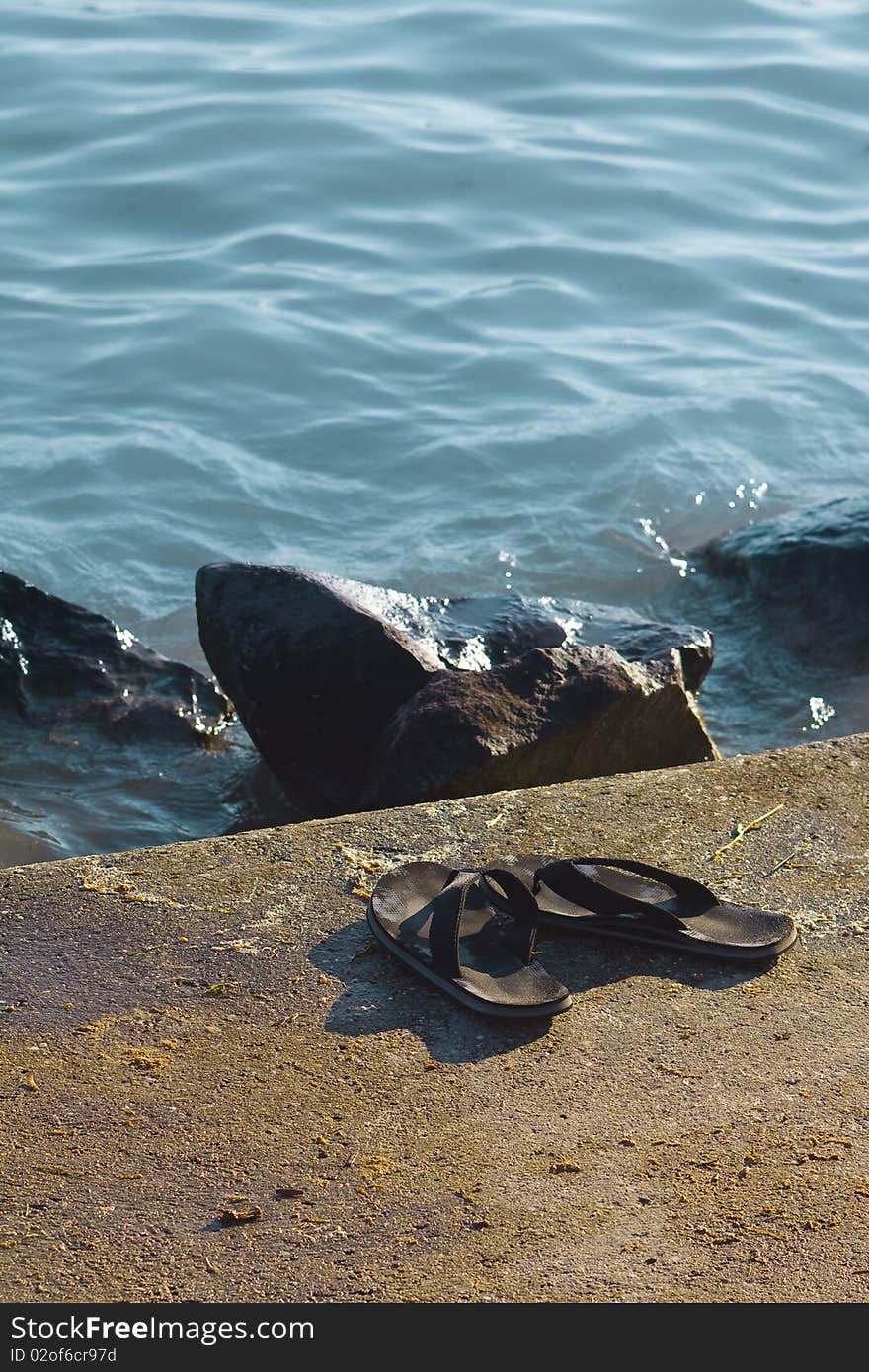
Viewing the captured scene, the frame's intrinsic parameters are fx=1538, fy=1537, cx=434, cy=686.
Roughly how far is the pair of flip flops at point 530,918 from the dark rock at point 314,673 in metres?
1.55

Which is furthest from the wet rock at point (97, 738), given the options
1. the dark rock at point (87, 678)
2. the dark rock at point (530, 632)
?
the dark rock at point (530, 632)

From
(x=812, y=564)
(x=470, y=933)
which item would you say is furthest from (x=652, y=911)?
(x=812, y=564)

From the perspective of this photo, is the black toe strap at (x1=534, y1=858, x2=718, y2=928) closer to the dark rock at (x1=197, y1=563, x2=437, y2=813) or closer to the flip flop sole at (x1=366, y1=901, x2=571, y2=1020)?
the flip flop sole at (x1=366, y1=901, x2=571, y2=1020)

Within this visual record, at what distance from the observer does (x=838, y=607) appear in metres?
6.76

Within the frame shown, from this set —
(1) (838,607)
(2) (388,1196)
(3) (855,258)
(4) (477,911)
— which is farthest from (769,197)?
(2) (388,1196)

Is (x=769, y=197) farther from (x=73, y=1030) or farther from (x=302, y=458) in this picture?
(x=73, y=1030)

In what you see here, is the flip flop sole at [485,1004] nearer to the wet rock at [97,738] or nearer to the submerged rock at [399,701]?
the submerged rock at [399,701]

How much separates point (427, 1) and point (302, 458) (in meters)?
10.1

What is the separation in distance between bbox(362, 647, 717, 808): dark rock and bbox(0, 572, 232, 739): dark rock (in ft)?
4.01

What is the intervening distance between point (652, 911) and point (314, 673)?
194 centimetres

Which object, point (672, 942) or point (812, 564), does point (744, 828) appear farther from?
point (812, 564)

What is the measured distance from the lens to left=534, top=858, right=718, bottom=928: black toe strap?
2.93 metres

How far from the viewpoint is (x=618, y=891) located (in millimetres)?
2990

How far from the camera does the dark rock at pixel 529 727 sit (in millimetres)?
4223
